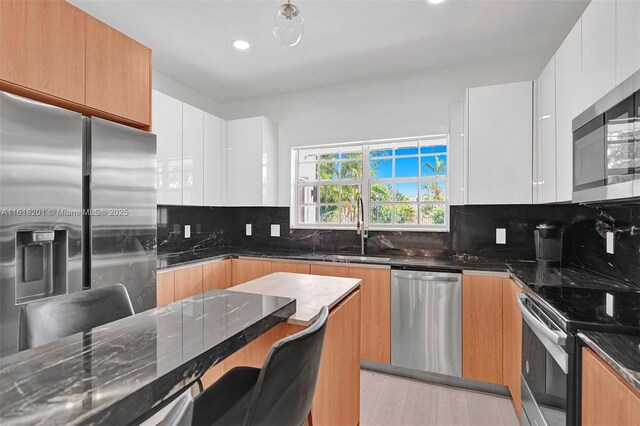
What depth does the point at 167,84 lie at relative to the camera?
3.31 meters

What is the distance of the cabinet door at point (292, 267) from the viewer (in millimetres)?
2944

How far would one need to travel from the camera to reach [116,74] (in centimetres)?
206

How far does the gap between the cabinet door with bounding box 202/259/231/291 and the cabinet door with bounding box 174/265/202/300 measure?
60 millimetres

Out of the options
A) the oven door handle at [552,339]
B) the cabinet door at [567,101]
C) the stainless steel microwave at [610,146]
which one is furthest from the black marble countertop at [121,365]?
the cabinet door at [567,101]

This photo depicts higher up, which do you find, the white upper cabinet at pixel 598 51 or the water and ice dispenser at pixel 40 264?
the white upper cabinet at pixel 598 51

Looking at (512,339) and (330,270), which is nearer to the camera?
(512,339)

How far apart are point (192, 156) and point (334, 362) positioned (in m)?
2.43

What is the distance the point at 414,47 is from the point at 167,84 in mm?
2451

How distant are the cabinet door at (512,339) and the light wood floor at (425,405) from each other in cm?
17

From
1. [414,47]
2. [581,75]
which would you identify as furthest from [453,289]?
[414,47]

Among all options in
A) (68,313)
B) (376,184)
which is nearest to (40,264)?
(68,313)

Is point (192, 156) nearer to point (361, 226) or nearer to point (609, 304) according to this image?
point (361, 226)

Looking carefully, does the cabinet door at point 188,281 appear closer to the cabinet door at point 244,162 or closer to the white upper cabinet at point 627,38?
the cabinet door at point 244,162

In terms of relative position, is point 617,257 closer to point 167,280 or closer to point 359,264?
point 359,264
